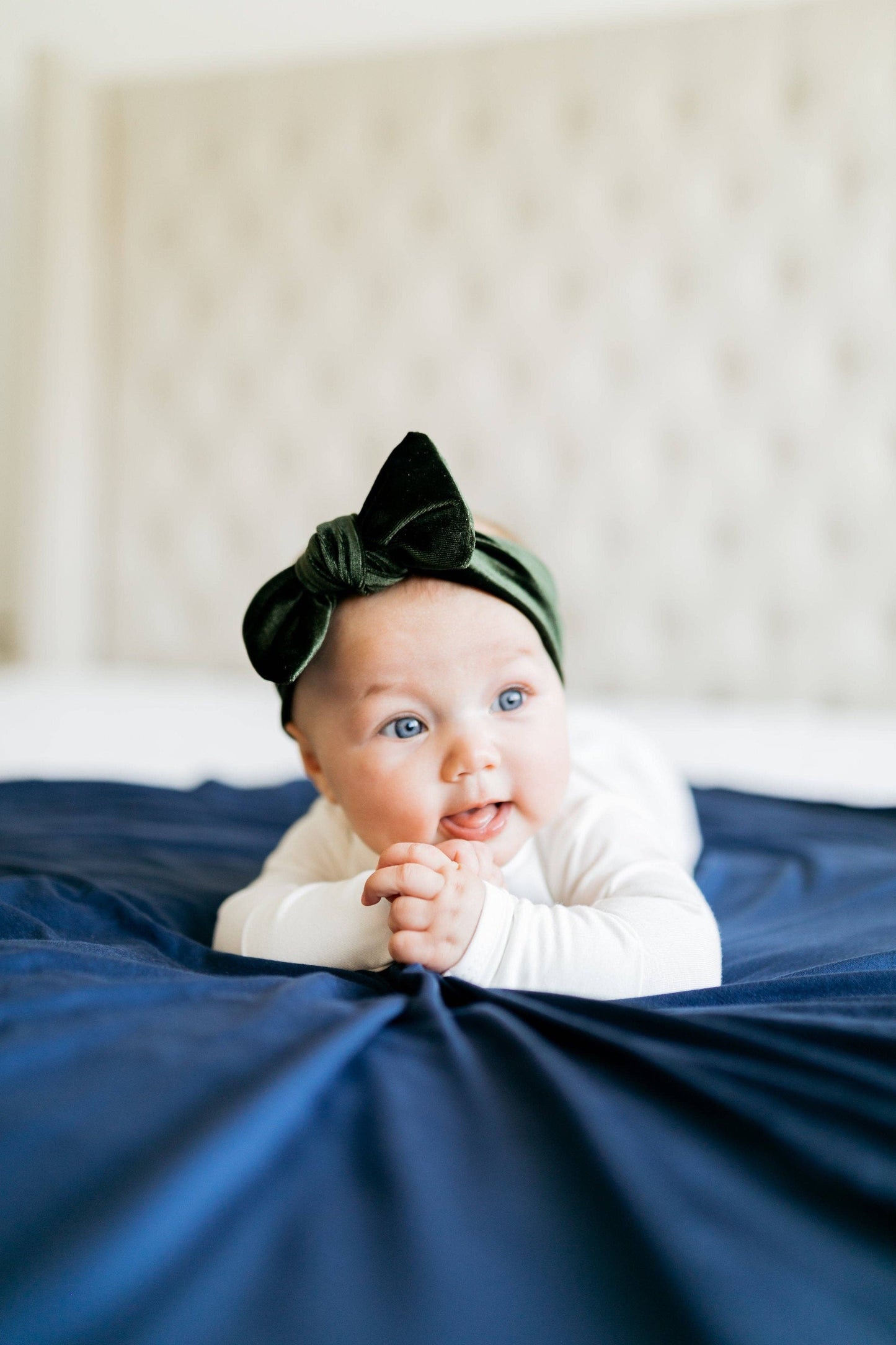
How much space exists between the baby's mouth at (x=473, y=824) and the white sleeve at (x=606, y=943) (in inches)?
2.9

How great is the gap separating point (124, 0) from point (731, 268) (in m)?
1.99

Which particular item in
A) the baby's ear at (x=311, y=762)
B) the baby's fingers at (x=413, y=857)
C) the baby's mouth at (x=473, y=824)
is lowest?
the baby's fingers at (x=413, y=857)

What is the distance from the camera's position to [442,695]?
0.83 metres

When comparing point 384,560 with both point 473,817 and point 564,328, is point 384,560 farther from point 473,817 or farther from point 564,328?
point 564,328

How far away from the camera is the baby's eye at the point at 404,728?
0.84 meters

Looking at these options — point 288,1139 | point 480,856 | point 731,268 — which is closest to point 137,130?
point 731,268

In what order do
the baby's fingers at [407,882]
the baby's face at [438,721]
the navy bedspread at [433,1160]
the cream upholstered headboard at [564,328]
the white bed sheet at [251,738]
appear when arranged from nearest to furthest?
the navy bedspread at [433,1160] → the baby's fingers at [407,882] → the baby's face at [438,721] → the white bed sheet at [251,738] → the cream upholstered headboard at [564,328]

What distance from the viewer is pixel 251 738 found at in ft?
6.79

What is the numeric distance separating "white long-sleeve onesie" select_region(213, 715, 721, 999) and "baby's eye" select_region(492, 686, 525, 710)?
0.46 ft

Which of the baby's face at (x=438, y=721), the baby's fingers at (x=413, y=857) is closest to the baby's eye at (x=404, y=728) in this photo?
the baby's face at (x=438, y=721)

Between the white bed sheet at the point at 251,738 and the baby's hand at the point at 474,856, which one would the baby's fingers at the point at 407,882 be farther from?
the white bed sheet at the point at 251,738

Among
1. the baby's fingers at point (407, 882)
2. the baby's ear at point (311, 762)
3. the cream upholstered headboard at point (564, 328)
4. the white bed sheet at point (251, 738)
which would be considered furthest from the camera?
the cream upholstered headboard at point (564, 328)

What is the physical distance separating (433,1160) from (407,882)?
0.25 metres

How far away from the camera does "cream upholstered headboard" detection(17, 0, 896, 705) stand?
2443 millimetres
